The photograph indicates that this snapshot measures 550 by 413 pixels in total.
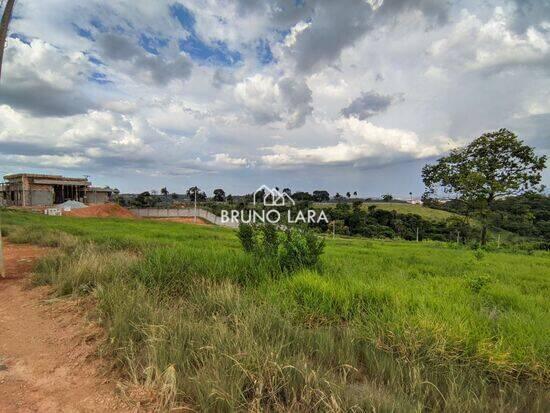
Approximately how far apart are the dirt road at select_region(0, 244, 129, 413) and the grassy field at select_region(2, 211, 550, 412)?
0.23m

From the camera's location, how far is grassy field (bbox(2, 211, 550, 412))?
2453 millimetres

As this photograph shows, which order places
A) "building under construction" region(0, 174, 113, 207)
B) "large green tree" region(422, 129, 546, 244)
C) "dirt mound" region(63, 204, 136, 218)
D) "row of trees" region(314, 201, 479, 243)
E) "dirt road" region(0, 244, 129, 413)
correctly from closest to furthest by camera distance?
"dirt road" region(0, 244, 129, 413)
"large green tree" region(422, 129, 546, 244)
"dirt mound" region(63, 204, 136, 218)
"row of trees" region(314, 201, 479, 243)
"building under construction" region(0, 174, 113, 207)

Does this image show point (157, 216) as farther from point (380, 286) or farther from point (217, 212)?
point (380, 286)

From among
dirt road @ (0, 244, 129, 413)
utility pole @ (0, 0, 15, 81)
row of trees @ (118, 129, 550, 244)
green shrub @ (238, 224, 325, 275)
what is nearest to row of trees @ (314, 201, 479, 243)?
row of trees @ (118, 129, 550, 244)

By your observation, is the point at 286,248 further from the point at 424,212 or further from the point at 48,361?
the point at 424,212

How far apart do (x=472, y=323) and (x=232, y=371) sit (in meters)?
2.84

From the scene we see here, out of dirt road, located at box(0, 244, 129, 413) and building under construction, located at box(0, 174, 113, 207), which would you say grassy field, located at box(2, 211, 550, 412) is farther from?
building under construction, located at box(0, 174, 113, 207)

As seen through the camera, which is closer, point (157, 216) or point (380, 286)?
point (380, 286)

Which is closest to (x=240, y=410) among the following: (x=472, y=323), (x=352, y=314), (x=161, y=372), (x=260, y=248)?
(x=161, y=372)

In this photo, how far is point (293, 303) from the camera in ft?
13.9

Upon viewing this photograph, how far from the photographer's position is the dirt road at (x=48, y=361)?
2.62m

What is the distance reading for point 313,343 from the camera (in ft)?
10.6

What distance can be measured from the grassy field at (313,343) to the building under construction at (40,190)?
55851mm

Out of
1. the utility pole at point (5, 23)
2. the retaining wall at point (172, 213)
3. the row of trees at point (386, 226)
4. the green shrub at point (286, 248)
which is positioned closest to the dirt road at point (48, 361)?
the green shrub at point (286, 248)
